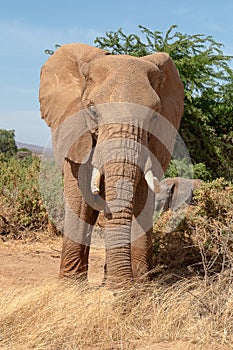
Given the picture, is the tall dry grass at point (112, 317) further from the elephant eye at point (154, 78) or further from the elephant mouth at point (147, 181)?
the elephant eye at point (154, 78)

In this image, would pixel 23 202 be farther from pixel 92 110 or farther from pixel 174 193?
pixel 92 110

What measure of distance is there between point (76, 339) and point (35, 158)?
8.42 meters

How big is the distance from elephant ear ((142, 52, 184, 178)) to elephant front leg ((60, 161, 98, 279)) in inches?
33.3

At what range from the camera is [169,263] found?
7.59m

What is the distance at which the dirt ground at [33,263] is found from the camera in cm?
672

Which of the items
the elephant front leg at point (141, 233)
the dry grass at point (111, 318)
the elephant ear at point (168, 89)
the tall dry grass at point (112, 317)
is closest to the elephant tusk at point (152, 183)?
the tall dry grass at point (112, 317)

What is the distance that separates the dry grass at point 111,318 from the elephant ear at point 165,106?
1578mm

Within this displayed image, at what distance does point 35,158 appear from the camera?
12.3 meters

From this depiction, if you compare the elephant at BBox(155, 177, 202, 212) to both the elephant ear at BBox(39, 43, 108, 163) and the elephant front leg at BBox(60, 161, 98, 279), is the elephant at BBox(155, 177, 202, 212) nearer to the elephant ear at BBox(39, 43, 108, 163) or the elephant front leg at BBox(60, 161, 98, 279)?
the elephant front leg at BBox(60, 161, 98, 279)

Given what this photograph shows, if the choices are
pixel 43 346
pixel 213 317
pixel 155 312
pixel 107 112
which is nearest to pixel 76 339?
pixel 43 346

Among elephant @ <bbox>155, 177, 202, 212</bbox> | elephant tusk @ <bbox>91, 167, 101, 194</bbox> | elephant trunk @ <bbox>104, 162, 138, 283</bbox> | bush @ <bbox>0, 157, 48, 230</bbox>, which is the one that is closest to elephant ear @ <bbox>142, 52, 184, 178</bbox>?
elephant tusk @ <bbox>91, 167, 101, 194</bbox>

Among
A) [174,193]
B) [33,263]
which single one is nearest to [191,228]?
[33,263]

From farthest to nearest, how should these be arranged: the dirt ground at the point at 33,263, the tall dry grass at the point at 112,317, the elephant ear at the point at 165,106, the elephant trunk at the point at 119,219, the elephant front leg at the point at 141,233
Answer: the dirt ground at the point at 33,263 < the elephant front leg at the point at 141,233 < the elephant ear at the point at 165,106 < the elephant trunk at the point at 119,219 < the tall dry grass at the point at 112,317

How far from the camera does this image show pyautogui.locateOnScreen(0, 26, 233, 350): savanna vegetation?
423 centimetres
